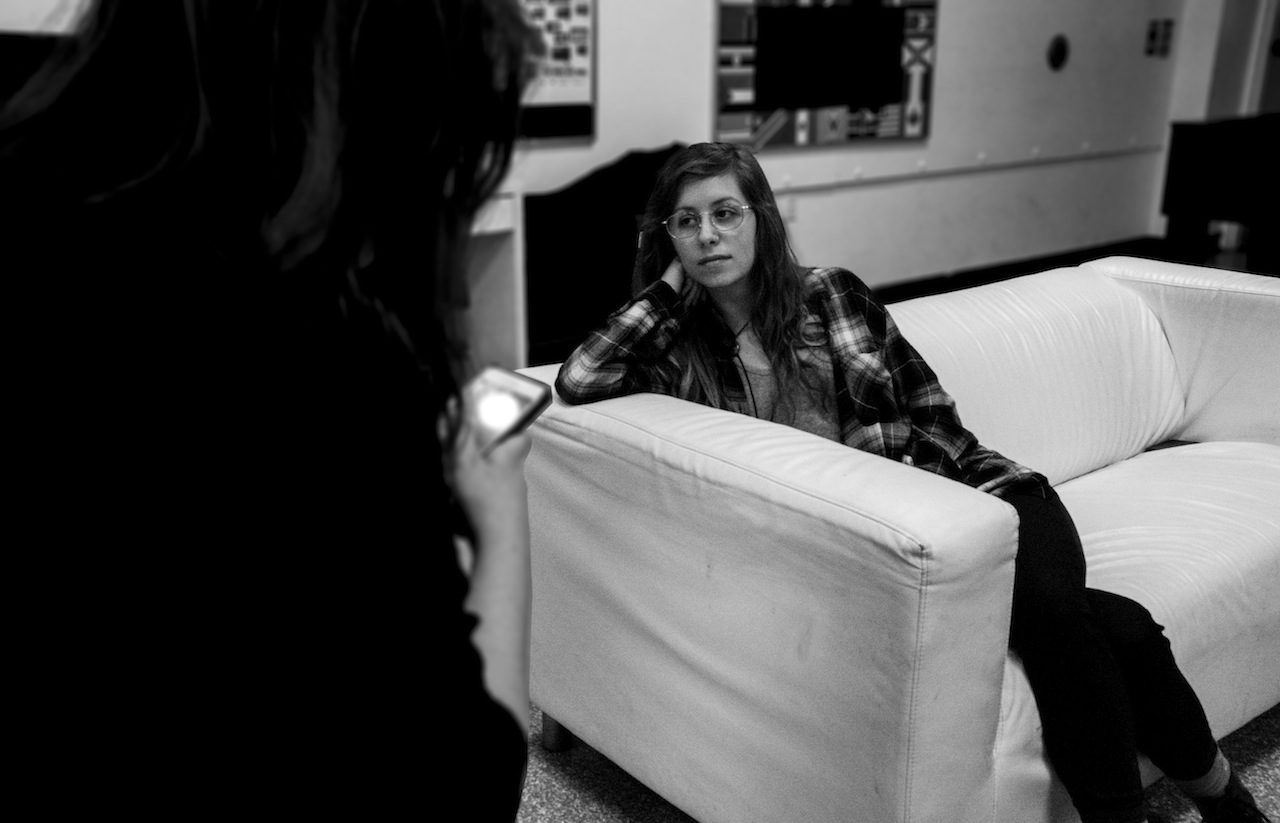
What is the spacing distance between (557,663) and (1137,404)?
149cm

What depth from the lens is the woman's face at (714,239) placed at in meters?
1.91

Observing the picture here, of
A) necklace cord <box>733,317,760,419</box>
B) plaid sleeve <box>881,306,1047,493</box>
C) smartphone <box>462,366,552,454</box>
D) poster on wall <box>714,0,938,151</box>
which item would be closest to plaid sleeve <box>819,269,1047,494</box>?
plaid sleeve <box>881,306,1047,493</box>

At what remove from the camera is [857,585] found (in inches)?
56.2

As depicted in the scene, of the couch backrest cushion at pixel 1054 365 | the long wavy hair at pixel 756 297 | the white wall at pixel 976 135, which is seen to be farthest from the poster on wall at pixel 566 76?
the long wavy hair at pixel 756 297

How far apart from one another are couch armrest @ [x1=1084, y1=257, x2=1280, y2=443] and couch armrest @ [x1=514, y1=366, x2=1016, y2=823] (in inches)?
56.5

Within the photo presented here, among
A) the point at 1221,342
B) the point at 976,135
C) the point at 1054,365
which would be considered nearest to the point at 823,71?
the point at 976,135

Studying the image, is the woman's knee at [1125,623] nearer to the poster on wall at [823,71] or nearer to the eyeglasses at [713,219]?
the eyeglasses at [713,219]

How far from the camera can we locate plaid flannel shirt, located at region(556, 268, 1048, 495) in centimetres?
189

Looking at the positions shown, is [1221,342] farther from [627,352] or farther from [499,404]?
[499,404]

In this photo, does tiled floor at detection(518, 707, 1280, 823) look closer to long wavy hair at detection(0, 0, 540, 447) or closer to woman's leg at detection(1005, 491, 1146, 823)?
woman's leg at detection(1005, 491, 1146, 823)

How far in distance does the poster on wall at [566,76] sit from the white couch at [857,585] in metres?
2.55

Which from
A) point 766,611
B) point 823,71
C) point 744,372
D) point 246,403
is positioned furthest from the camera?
point 823,71

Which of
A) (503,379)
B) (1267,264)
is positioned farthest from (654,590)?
(1267,264)

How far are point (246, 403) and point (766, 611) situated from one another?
1029 mm
